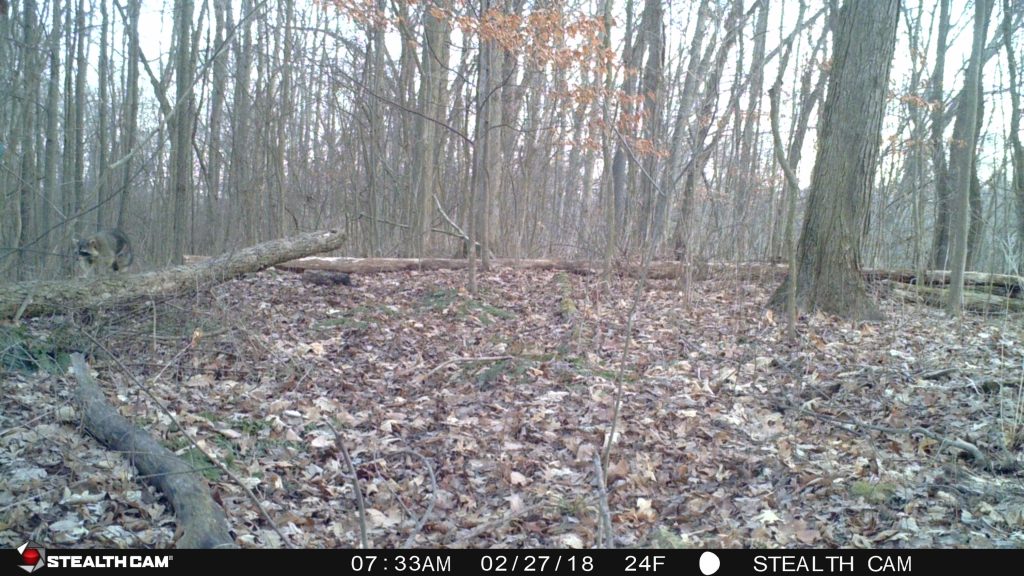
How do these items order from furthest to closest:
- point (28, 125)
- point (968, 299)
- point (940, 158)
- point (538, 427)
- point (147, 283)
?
point (28, 125) → point (940, 158) → point (968, 299) → point (147, 283) → point (538, 427)

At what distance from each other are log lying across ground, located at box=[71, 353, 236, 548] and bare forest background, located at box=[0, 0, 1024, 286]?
5.42 meters

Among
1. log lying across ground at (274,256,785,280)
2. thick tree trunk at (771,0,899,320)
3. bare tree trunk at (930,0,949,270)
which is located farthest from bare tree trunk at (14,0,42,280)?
bare tree trunk at (930,0,949,270)

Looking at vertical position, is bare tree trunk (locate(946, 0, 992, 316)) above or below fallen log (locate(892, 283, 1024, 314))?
above

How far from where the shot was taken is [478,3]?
9422mm

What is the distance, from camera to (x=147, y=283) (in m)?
6.84

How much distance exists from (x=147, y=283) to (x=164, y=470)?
3.61m

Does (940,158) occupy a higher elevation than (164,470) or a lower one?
higher

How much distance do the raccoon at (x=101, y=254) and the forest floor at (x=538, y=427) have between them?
290cm

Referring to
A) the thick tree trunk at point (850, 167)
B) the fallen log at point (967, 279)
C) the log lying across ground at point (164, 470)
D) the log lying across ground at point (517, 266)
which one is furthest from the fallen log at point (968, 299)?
the log lying across ground at point (164, 470)

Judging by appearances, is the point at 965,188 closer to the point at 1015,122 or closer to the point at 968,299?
the point at 968,299

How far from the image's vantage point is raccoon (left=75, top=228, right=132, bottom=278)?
9.05m
